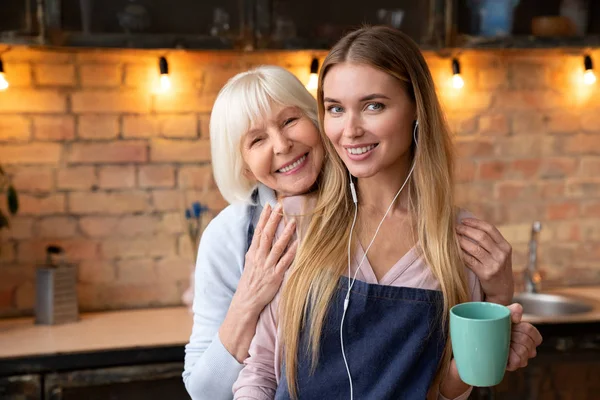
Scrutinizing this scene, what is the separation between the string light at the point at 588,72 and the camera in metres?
3.22

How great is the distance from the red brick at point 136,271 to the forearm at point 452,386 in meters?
1.81

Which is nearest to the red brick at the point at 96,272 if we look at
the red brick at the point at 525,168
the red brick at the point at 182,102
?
the red brick at the point at 182,102

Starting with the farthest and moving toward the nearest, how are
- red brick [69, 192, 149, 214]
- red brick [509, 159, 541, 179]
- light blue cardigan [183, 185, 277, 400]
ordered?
red brick [509, 159, 541, 179] < red brick [69, 192, 149, 214] < light blue cardigan [183, 185, 277, 400]

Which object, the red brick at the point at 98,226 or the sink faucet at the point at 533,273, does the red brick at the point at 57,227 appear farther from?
the sink faucet at the point at 533,273

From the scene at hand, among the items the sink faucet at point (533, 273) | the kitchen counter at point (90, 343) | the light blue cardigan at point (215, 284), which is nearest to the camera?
the light blue cardigan at point (215, 284)

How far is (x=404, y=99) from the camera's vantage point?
1.44 metres

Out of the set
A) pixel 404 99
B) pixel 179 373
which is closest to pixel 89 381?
pixel 179 373

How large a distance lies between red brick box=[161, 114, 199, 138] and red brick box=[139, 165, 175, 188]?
0.14 m

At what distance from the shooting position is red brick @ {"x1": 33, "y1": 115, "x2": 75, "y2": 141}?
2910 mm

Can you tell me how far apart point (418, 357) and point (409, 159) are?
0.41 meters

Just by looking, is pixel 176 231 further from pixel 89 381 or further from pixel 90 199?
pixel 89 381

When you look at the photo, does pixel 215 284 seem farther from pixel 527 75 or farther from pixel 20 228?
Result: pixel 527 75

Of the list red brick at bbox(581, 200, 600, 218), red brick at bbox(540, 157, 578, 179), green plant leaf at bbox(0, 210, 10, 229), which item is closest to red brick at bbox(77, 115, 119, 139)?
green plant leaf at bbox(0, 210, 10, 229)

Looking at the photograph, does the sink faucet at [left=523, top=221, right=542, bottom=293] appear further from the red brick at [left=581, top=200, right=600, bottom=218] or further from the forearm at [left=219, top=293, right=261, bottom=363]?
the forearm at [left=219, top=293, right=261, bottom=363]
